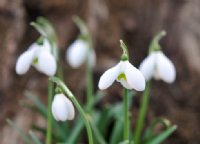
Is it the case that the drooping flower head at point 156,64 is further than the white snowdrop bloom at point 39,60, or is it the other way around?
the drooping flower head at point 156,64

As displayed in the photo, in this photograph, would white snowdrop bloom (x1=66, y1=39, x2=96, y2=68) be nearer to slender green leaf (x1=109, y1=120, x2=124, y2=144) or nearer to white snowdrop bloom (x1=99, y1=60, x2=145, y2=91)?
slender green leaf (x1=109, y1=120, x2=124, y2=144)

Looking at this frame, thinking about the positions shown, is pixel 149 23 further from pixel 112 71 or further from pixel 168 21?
pixel 112 71

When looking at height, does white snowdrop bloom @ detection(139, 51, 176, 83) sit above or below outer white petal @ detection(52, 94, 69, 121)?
above

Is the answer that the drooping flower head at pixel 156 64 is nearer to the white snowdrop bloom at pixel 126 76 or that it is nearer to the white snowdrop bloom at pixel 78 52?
the white snowdrop bloom at pixel 126 76

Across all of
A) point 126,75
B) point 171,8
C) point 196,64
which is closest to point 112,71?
point 126,75

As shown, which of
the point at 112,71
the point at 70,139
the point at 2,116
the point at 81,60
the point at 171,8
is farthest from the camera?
the point at 171,8

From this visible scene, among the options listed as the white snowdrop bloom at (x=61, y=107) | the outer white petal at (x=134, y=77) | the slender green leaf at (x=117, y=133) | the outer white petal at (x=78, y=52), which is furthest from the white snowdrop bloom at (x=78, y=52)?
the outer white petal at (x=134, y=77)

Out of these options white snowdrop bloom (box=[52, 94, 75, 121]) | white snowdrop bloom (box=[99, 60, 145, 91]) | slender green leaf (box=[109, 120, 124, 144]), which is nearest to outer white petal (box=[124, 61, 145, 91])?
white snowdrop bloom (box=[99, 60, 145, 91])

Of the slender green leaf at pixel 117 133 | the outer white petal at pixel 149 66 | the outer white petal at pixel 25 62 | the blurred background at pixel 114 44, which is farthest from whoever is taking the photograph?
the blurred background at pixel 114 44

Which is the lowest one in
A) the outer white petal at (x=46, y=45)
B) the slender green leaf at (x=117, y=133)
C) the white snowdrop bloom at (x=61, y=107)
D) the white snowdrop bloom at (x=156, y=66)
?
the slender green leaf at (x=117, y=133)
